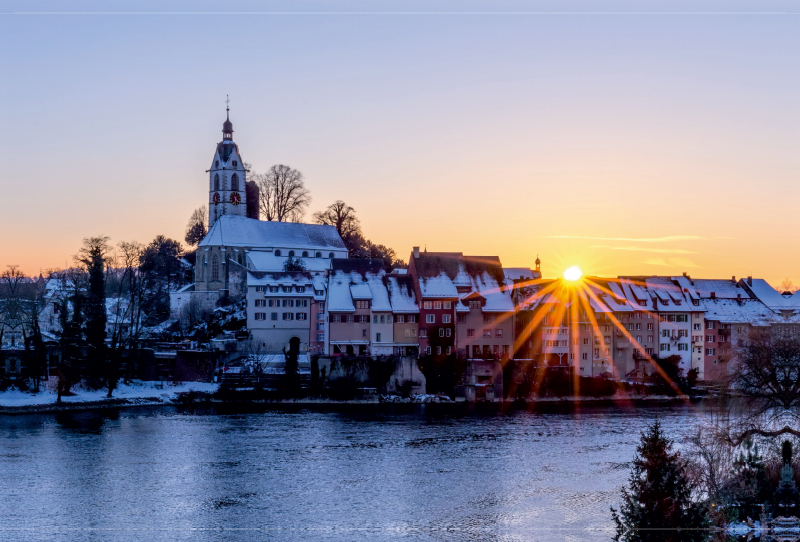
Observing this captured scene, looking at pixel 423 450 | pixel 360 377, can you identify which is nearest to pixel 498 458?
pixel 423 450

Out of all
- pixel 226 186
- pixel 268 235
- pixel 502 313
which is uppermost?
pixel 226 186

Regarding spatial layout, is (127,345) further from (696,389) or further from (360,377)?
(696,389)

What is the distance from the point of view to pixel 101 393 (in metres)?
60.2

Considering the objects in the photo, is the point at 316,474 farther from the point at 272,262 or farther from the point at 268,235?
the point at 268,235

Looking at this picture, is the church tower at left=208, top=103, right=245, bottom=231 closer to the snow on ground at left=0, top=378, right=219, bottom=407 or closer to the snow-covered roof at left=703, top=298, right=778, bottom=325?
the snow on ground at left=0, top=378, right=219, bottom=407

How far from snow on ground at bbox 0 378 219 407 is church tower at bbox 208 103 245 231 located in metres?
33.3

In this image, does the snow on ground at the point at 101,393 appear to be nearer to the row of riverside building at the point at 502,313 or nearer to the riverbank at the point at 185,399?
the riverbank at the point at 185,399

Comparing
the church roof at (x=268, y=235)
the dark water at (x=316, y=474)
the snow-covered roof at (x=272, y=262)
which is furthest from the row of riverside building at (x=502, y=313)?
the dark water at (x=316, y=474)

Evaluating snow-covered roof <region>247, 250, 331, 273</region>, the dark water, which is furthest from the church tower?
the dark water

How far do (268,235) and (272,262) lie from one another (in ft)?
16.1

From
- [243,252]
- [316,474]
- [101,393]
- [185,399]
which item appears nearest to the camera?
[316,474]

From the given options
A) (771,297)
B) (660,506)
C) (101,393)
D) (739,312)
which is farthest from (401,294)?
(660,506)

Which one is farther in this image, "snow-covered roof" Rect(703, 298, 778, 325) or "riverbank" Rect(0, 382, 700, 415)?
"snow-covered roof" Rect(703, 298, 778, 325)

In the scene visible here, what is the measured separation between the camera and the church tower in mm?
94000
